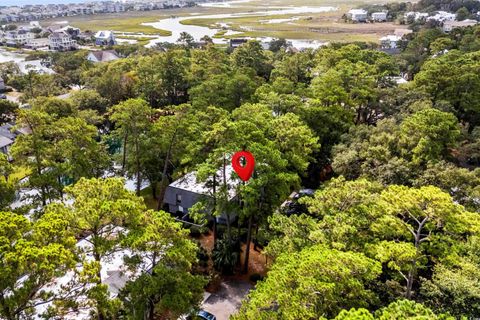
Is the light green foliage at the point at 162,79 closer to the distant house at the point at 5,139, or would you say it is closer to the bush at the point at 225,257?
the distant house at the point at 5,139

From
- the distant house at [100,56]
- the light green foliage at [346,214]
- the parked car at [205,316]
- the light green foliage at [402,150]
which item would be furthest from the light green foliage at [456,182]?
the distant house at [100,56]

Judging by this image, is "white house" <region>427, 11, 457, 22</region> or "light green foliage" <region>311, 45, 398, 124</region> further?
"white house" <region>427, 11, 457, 22</region>

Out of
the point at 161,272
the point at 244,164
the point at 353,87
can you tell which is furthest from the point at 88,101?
the point at 161,272

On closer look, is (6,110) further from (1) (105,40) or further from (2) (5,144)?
(1) (105,40)

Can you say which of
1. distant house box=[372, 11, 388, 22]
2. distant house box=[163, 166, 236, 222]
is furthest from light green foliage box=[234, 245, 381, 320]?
distant house box=[372, 11, 388, 22]

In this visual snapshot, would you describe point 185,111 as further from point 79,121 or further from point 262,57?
point 262,57

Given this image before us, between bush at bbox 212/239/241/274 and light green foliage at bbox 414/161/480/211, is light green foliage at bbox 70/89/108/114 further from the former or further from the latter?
light green foliage at bbox 414/161/480/211

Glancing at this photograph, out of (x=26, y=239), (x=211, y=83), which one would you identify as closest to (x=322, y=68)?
(x=211, y=83)
